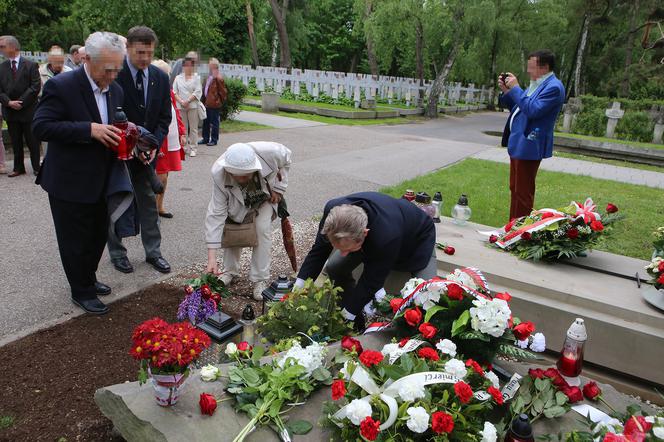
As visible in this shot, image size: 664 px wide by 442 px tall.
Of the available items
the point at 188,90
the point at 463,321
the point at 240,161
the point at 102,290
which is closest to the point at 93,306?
the point at 102,290

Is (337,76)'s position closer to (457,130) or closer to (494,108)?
(457,130)

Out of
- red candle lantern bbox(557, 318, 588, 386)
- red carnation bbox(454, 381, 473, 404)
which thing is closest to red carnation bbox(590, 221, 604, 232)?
red candle lantern bbox(557, 318, 588, 386)

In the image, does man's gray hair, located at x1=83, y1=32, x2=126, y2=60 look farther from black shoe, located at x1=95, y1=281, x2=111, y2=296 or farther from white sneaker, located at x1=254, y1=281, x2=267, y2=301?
white sneaker, located at x1=254, y1=281, x2=267, y2=301

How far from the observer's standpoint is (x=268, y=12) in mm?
35531

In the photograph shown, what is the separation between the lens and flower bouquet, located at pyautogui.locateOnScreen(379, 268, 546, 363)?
246cm

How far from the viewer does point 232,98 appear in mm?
13453

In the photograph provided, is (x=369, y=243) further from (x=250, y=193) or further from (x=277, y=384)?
(x=250, y=193)

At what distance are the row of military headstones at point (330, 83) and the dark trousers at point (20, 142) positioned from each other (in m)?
15.8

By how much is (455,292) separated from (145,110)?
3.09 m

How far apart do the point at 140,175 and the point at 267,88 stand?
19.8 meters

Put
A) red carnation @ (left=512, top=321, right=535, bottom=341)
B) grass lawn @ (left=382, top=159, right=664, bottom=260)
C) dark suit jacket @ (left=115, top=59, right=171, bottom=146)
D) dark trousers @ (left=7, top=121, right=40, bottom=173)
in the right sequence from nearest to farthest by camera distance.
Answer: red carnation @ (left=512, top=321, right=535, bottom=341)
dark suit jacket @ (left=115, top=59, right=171, bottom=146)
grass lawn @ (left=382, top=159, right=664, bottom=260)
dark trousers @ (left=7, top=121, right=40, bottom=173)

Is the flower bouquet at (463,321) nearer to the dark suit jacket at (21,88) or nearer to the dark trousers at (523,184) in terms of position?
the dark trousers at (523,184)

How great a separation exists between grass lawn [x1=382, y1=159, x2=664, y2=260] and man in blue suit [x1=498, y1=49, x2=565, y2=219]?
129cm

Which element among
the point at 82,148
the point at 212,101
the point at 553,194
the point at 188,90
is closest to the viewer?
the point at 82,148
